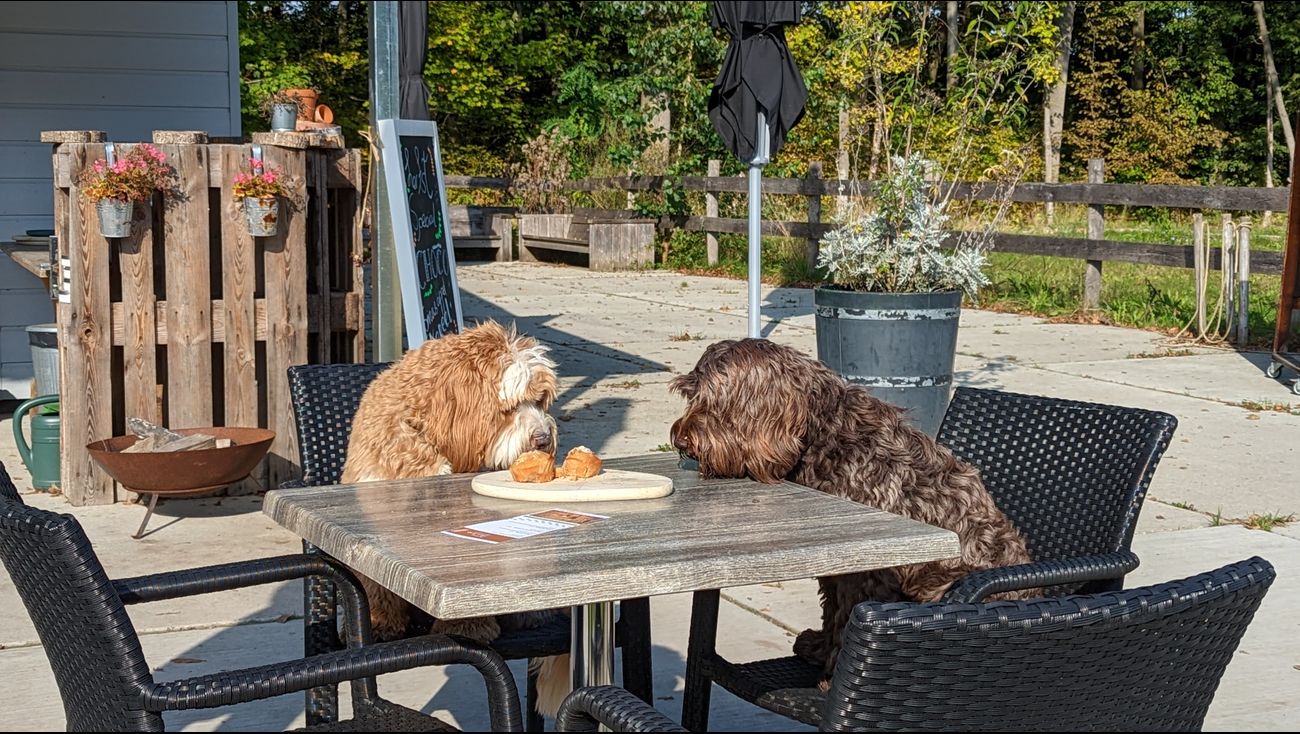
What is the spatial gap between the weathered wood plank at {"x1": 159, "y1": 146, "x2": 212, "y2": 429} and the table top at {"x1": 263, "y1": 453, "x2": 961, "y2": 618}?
3791 millimetres

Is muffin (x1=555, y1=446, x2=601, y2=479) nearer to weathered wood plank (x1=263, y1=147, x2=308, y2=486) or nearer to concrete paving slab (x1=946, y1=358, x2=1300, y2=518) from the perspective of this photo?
weathered wood plank (x1=263, y1=147, x2=308, y2=486)

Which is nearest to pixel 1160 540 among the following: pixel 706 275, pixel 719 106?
pixel 719 106

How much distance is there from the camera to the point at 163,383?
21.9 feet

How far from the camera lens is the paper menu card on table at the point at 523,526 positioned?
8.38ft

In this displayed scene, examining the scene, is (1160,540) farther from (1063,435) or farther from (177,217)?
(177,217)

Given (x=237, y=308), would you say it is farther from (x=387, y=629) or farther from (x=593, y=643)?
(x=593, y=643)

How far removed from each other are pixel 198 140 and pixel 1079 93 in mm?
30735

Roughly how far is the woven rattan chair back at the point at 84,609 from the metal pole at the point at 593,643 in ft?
2.94

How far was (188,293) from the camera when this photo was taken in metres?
6.49

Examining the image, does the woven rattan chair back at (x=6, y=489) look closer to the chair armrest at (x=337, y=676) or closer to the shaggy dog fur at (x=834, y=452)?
the chair armrest at (x=337, y=676)

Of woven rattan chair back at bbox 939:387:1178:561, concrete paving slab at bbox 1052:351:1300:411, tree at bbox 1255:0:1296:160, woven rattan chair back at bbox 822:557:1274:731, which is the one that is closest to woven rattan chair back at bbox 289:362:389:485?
woven rattan chair back at bbox 939:387:1178:561

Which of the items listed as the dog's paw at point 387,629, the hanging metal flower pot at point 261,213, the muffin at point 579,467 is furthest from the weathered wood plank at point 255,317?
the muffin at point 579,467

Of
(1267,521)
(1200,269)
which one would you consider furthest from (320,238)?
(1200,269)

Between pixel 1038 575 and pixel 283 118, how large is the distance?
19.1 ft
